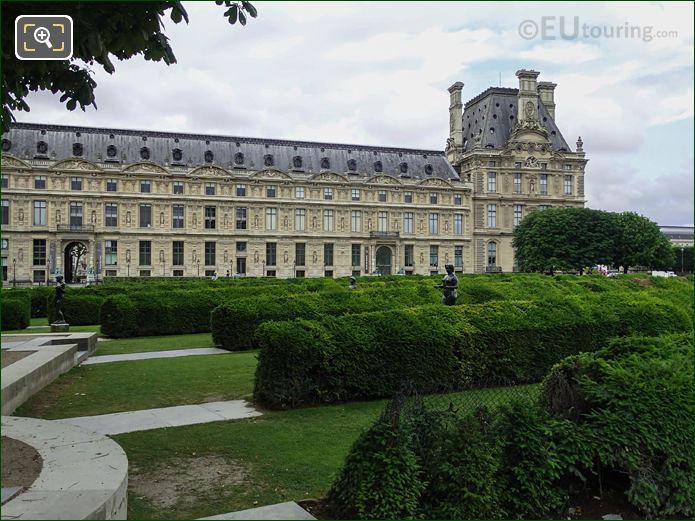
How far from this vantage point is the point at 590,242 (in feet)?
227

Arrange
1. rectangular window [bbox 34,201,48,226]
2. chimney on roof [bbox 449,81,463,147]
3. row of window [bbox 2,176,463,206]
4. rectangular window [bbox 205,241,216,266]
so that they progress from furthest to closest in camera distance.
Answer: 1. chimney on roof [bbox 449,81,463,147]
2. rectangular window [bbox 205,241,216,266]
3. row of window [bbox 2,176,463,206]
4. rectangular window [bbox 34,201,48,226]

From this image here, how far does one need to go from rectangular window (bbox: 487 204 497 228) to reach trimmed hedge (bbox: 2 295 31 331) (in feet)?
220

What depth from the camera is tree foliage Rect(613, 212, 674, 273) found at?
6819cm

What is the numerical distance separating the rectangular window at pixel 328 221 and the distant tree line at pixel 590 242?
2518cm

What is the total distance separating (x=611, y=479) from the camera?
6.33m

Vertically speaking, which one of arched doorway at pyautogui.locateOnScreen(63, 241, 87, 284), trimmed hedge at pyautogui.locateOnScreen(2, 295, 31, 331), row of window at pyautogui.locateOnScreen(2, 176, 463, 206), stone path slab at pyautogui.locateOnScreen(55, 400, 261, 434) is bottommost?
stone path slab at pyautogui.locateOnScreen(55, 400, 261, 434)

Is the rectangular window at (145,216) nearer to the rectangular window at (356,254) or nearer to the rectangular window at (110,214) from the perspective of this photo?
the rectangular window at (110,214)

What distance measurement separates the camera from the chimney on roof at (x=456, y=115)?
85938 millimetres

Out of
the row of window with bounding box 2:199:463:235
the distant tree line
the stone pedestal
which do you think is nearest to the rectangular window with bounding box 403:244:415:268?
the row of window with bounding box 2:199:463:235

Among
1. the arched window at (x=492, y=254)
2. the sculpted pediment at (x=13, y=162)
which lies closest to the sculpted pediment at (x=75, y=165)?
the sculpted pediment at (x=13, y=162)

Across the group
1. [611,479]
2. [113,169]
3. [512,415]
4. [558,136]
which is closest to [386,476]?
[512,415]

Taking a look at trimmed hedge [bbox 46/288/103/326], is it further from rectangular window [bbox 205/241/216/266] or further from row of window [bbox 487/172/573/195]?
row of window [bbox 487/172/573/195]

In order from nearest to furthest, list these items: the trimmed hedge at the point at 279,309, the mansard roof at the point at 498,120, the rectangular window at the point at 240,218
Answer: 1. the trimmed hedge at the point at 279,309
2. the rectangular window at the point at 240,218
3. the mansard roof at the point at 498,120

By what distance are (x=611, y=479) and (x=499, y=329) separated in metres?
5.82
